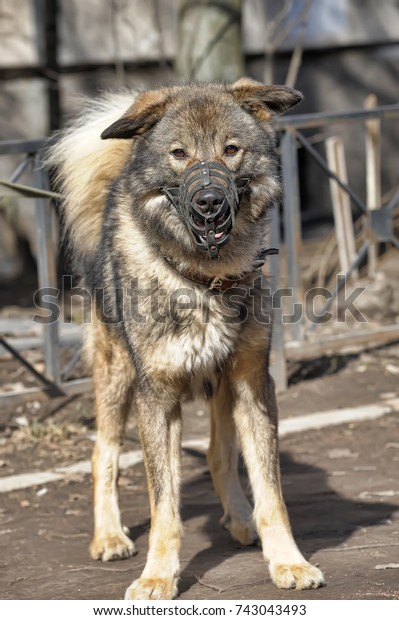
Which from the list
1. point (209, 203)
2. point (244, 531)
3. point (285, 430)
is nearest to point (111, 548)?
point (244, 531)

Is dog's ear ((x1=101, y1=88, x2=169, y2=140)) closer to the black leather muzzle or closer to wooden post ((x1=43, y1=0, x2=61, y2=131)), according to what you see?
the black leather muzzle

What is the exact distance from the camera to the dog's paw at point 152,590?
385 centimetres

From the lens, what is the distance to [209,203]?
372 centimetres

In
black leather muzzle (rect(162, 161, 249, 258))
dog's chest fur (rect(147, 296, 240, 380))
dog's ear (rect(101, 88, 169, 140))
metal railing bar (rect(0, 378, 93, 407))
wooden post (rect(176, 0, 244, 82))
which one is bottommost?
metal railing bar (rect(0, 378, 93, 407))

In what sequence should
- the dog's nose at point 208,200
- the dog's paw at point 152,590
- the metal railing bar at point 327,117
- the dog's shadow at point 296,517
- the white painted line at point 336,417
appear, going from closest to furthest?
the dog's nose at point 208,200, the dog's paw at point 152,590, the dog's shadow at point 296,517, the white painted line at point 336,417, the metal railing bar at point 327,117

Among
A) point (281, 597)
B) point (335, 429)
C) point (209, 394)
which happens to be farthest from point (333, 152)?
point (281, 597)

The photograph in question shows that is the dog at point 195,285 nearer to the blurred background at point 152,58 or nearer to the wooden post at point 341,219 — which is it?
the wooden post at point 341,219

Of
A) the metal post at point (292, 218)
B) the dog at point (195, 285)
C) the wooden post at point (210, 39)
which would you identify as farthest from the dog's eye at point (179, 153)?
the wooden post at point (210, 39)

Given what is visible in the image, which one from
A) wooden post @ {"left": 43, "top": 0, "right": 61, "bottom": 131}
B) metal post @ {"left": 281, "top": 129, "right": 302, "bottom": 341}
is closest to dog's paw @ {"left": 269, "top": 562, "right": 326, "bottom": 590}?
metal post @ {"left": 281, "top": 129, "right": 302, "bottom": 341}

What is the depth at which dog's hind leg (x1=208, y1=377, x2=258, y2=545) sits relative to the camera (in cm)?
463

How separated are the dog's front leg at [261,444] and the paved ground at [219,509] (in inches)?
8.0

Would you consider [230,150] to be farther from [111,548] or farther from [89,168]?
[111,548]

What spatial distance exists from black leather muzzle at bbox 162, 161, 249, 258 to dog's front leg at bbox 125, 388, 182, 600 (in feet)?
2.35

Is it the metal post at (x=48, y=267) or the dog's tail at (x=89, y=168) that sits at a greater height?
the dog's tail at (x=89, y=168)
